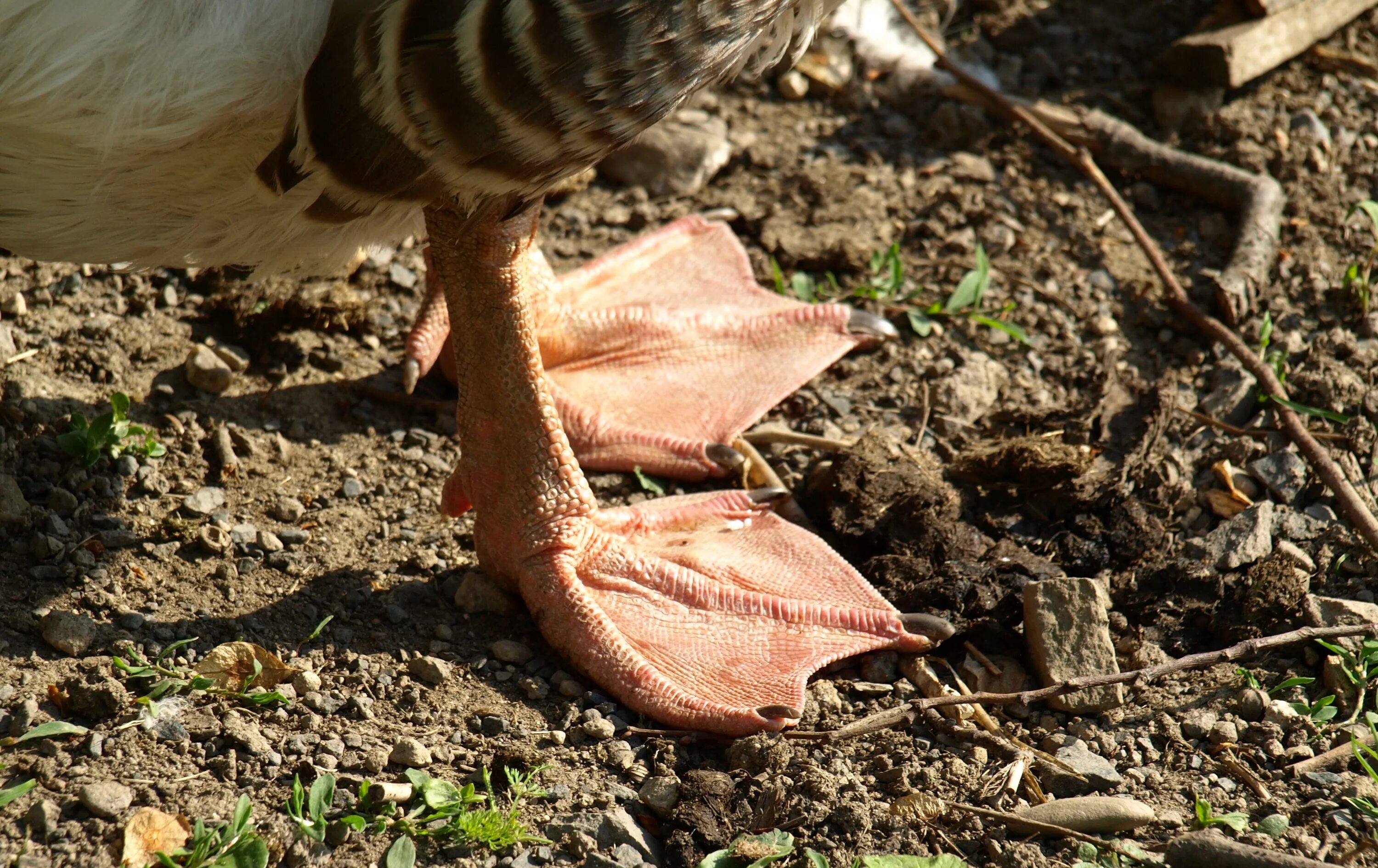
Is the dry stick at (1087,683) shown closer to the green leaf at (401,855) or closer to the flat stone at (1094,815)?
the flat stone at (1094,815)

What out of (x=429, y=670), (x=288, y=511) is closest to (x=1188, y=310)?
(x=429, y=670)

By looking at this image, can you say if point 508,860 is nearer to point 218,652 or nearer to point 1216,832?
point 218,652

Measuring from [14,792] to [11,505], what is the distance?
980mm

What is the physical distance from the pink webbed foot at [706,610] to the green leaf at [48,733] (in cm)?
111

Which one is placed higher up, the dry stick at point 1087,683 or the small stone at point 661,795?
the small stone at point 661,795

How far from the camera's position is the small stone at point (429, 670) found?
3.13 meters

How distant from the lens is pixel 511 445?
3352 mm

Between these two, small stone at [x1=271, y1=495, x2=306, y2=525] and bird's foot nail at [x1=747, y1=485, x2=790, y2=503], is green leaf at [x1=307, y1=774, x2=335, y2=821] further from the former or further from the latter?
bird's foot nail at [x1=747, y1=485, x2=790, y2=503]

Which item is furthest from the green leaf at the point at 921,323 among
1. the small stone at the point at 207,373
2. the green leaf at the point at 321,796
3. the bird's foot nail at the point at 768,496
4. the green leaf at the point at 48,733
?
the green leaf at the point at 48,733

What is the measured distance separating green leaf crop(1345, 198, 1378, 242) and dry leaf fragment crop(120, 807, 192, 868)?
4254 mm

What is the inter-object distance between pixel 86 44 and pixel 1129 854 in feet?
8.93

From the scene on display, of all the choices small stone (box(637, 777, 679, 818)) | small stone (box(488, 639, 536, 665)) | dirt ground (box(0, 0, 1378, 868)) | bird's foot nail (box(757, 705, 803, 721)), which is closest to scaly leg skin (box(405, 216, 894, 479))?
dirt ground (box(0, 0, 1378, 868))

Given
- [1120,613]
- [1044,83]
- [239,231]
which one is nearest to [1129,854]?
[1120,613]

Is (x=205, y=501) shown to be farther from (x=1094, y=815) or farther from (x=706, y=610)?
(x=1094, y=815)
